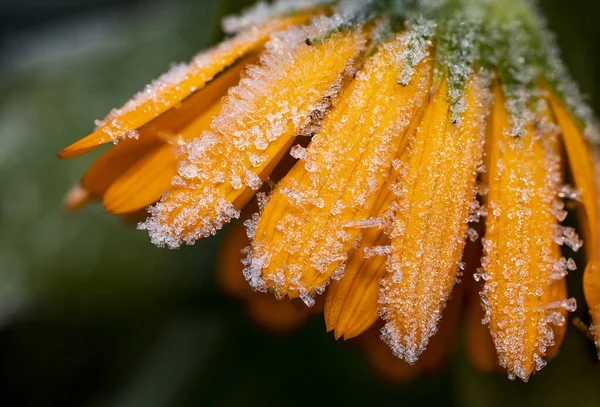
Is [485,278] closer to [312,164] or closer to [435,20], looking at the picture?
[312,164]

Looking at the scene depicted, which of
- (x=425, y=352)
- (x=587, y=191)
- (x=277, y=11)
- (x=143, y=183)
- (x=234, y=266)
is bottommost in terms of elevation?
(x=425, y=352)

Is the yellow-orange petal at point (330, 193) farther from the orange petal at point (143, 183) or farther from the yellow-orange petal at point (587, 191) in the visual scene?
the yellow-orange petal at point (587, 191)

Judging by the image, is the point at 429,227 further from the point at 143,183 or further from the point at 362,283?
the point at 143,183

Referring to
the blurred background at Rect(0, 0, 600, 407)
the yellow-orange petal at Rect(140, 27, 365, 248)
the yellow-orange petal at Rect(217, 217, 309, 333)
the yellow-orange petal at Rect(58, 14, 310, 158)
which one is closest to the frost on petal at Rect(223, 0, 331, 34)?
the yellow-orange petal at Rect(58, 14, 310, 158)

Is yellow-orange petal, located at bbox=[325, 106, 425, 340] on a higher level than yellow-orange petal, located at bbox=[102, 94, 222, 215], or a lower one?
lower

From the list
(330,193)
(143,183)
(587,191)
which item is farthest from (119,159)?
(587,191)

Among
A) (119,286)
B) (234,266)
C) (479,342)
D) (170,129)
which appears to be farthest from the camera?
(119,286)

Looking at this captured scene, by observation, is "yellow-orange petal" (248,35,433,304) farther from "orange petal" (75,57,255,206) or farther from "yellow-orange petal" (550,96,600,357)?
"yellow-orange petal" (550,96,600,357)
